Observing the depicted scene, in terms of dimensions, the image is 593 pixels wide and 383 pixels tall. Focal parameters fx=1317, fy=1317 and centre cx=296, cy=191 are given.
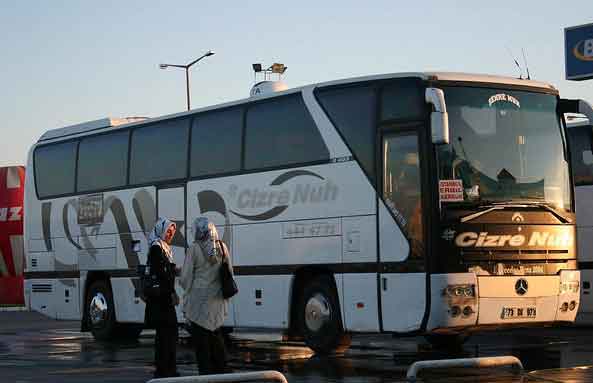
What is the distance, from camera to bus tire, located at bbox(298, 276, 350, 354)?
1748cm

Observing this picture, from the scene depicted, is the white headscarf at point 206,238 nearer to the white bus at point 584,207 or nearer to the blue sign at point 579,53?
the white bus at point 584,207

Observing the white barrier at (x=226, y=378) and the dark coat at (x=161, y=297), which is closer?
the white barrier at (x=226, y=378)

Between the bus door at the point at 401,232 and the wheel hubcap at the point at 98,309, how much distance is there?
7450mm

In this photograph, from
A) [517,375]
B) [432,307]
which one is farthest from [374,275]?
[517,375]

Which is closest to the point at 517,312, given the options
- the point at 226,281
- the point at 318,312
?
the point at 318,312

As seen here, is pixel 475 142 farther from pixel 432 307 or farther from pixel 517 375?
pixel 517 375

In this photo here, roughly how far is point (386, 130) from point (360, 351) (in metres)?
3.75

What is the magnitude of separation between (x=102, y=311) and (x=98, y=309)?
116 mm

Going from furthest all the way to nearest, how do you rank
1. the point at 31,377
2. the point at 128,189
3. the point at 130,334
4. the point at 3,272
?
the point at 3,272
the point at 130,334
the point at 128,189
the point at 31,377

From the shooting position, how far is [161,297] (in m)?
14.0

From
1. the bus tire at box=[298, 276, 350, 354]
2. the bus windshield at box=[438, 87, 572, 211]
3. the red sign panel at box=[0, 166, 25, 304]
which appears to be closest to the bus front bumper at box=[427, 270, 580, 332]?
the bus windshield at box=[438, 87, 572, 211]

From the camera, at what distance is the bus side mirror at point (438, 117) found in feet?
51.2

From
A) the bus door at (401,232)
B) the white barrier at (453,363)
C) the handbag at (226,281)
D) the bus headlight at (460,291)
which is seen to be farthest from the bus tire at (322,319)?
the white barrier at (453,363)

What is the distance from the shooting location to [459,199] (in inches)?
635
